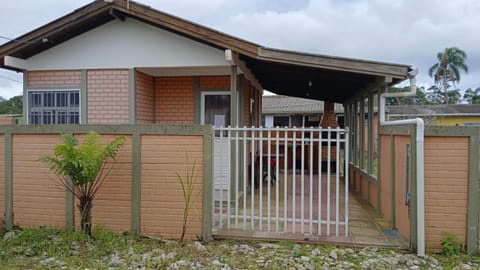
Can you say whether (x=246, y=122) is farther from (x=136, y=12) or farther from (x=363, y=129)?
(x=136, y=12)

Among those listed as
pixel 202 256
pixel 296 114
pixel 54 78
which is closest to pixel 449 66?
pixel 296 114

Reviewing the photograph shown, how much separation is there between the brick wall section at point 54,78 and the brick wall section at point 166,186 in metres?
3.06

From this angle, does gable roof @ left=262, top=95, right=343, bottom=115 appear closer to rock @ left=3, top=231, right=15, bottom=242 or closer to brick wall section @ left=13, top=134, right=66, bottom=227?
brick wall section @ left=13, top=134, right=66, bottom=227

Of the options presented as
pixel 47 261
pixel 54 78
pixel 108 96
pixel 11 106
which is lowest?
pixel 47 261

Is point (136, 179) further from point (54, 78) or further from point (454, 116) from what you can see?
point (454, 116)

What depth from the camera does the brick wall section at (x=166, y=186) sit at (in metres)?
4.61

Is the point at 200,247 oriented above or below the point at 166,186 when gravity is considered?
below

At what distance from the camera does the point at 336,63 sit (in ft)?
17.8

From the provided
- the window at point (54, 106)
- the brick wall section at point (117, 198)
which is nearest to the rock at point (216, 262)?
the brick wall section at point (117, 198)

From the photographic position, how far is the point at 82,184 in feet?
14.8

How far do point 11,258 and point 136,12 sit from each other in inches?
168

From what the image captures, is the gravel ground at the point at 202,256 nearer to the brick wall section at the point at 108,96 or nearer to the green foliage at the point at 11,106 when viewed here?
the brick wall section at the point at 108,96

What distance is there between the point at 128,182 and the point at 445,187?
4.02 metres

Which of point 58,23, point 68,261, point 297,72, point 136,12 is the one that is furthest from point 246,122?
point 68,261
